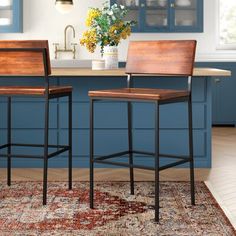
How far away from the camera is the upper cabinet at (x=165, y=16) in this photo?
774 cm

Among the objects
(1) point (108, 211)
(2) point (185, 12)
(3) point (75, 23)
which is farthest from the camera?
(3) point (75, 23)

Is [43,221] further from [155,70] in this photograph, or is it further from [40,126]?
[40,126]

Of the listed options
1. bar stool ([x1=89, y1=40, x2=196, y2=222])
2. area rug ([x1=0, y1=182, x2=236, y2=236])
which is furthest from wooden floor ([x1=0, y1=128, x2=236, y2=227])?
bar stool ([x1=89, y1=40, x2=196, y2=222])

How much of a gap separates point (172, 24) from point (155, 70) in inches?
179

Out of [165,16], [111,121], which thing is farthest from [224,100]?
[111,121]

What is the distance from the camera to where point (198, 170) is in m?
4.43

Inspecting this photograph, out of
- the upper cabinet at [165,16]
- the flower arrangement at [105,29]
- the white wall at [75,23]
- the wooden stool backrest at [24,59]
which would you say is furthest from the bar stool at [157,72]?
the white wall at [75,23]

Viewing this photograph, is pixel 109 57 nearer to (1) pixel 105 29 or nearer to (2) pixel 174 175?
(1) pixel 105 29

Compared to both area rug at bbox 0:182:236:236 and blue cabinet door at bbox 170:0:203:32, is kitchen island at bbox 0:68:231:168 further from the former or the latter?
blue cabinet door at bbox 170:0:203:32

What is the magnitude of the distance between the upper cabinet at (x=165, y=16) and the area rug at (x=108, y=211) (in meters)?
4.22

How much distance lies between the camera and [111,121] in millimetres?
4508

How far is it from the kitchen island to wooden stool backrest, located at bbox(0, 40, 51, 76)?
1098mm

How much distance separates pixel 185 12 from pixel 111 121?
144 inches

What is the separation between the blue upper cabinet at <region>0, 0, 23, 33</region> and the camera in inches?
304
